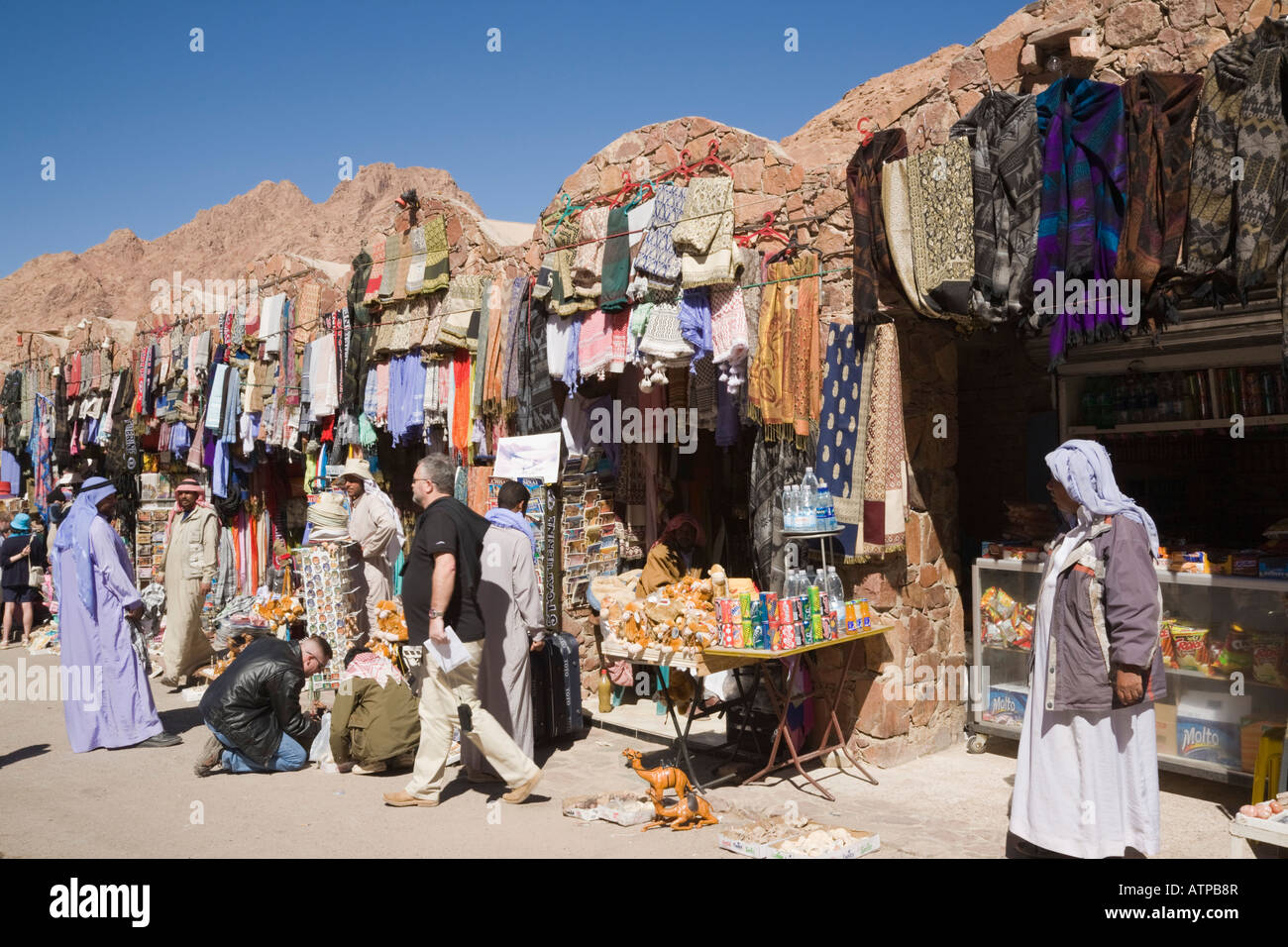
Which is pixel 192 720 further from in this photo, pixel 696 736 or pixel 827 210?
pixel 827 210

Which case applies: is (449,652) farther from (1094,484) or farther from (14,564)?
(14,564)

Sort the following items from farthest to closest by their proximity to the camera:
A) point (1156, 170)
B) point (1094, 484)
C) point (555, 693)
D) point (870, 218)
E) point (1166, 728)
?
1. point (555, 693)
2. point (870, 218)
3. point (1166, 728)
4. point (1156, 170)
5. point (1094, 484)

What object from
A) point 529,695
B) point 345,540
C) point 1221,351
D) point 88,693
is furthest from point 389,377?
point 1221,351

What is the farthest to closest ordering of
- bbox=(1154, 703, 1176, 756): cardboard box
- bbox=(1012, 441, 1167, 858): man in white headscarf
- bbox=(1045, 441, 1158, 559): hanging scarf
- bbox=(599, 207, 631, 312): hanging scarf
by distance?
bbox=(599, 207, 631, 312): hanging scarf
bbox=(1154, 703, 1176, 756): cardboard box
bbox=(1045, 441, 1158, 559): hanging scarf
bbox=(1012, 441, 1167, 858): man in white headscarf

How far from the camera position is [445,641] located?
523 cm

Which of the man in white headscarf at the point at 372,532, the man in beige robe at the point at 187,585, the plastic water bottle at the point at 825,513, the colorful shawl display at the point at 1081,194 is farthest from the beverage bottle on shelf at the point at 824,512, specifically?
the man in beige robe at the point at 187,585

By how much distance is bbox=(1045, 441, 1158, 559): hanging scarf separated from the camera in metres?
4.22

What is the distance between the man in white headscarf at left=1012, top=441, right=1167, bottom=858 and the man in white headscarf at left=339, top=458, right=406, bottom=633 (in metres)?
5.76

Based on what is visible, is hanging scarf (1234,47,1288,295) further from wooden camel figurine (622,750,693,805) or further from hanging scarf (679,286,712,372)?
wooden camel figurine (622,750,693,805)

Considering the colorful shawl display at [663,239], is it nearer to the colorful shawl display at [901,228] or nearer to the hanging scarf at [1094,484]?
the colorful shawl display at [901,228]

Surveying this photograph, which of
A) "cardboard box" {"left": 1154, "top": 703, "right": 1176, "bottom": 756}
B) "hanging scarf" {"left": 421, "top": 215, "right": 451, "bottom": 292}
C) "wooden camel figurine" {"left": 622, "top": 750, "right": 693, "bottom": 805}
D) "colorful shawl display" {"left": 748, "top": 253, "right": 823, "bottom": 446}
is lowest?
"wooden camel figurine" {"left": 622, "top": 750, "right": 693, "bottom": 805}

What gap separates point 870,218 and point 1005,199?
82 centimetres

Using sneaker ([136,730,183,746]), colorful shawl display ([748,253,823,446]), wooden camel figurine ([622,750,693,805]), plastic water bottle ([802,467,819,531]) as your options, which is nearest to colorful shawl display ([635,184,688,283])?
colorful shawl display ([748,253,823,446])

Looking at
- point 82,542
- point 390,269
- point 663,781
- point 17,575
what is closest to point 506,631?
point 663,781
